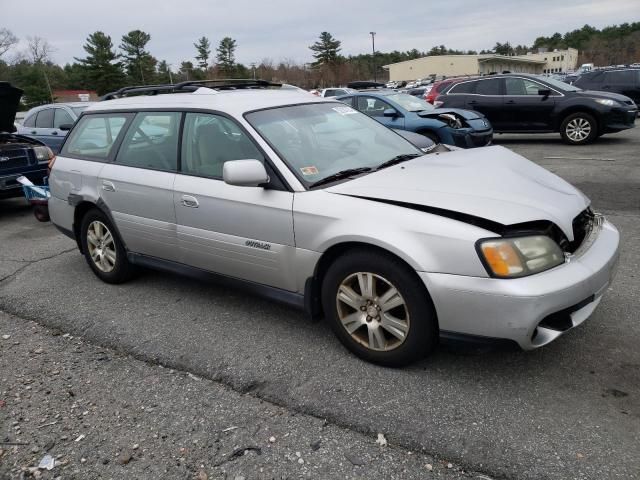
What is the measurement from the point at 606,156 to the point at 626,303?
296 inches

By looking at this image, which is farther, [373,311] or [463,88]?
[463,88]

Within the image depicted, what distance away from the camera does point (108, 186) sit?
4.31m

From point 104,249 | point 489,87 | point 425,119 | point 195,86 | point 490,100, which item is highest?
Result: point 195,86

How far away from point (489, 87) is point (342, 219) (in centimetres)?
1128

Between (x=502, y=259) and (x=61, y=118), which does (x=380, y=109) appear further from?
(x=502, y=259)

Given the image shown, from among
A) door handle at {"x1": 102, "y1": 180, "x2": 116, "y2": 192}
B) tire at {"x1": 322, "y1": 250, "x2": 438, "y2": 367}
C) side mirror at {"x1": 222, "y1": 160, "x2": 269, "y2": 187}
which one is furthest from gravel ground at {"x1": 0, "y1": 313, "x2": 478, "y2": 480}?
door handle at {"x1": 102, "y1": 180, "x2": 116, "y2": 192}

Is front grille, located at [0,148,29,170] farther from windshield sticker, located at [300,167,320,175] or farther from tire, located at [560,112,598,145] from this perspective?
tire, located at [560,112,598,145]

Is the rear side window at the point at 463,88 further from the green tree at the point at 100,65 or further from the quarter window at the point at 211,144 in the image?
the green tree at the point at 100,65

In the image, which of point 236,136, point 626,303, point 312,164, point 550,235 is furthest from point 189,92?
point 626,303

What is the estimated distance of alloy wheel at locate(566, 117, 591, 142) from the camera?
11711 mm

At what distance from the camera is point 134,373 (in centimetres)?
322

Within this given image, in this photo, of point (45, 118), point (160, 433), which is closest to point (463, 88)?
point (45, 118)

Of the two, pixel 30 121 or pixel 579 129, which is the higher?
pixel 30 121

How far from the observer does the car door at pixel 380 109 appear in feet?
34.1
